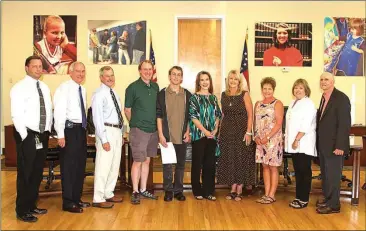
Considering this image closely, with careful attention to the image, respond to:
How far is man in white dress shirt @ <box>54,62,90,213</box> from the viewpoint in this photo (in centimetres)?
412

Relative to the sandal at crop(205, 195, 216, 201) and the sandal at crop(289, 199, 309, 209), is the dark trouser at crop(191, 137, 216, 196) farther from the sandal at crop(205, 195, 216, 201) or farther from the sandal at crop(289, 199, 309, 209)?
the sandal at crop(289, 199, 309, 209)

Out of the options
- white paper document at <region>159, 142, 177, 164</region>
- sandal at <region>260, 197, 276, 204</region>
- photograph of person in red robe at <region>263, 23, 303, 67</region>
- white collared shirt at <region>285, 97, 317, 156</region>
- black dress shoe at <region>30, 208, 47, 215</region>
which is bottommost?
black dress shoe at <region>30, 208, 47, 215</region>

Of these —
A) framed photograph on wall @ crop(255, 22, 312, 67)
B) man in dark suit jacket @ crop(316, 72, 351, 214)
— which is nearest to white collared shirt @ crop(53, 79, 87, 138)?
man in dark suit jacket @ crop(316, 72, 351, 214)

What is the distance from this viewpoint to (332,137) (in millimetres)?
4203

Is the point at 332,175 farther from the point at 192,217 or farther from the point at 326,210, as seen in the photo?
the point at 192,217

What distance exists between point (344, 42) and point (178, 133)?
184 inches

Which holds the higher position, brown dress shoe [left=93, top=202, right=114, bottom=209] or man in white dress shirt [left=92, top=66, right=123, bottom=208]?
man in white dress shirt [left=92, top=66, right=123, bottom=208]

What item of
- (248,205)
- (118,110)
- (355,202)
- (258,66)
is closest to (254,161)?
(248,205)

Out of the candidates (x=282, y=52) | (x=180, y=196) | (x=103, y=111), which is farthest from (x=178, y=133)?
(x=282, y=52)

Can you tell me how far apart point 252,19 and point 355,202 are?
14.1 ft

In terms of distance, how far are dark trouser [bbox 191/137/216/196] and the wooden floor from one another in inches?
6.1

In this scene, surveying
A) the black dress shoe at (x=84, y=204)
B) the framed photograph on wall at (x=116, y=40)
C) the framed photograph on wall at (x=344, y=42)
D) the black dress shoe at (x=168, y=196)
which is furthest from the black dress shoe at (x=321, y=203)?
the framed photograph on wall at (x=116, y=40)

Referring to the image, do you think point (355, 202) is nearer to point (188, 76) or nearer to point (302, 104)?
point (302, 104)

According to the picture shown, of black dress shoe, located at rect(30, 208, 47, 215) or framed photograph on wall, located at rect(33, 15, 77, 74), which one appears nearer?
black dress shoe, located at rect(30, 208, 47, 215)
